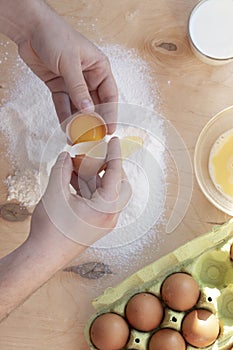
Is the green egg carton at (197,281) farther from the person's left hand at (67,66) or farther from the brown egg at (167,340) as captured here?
the person's left hand at (67,66)

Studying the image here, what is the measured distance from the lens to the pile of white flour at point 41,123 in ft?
3.79

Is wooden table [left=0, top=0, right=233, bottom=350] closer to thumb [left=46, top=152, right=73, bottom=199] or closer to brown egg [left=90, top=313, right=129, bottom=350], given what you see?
brown egg [left=90, top=313, right=129, bottom=350]

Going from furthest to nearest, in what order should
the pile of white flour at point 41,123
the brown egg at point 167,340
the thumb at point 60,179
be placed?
the pile of white flour at point 41,123 → the brown egg at point 167,340 → the thumb at point 60,179

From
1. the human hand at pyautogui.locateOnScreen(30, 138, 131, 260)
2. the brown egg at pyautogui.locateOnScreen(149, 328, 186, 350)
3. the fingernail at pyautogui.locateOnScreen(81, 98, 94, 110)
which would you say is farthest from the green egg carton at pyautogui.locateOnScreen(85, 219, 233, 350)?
the fingernail at pyautogui.locateOnScreen(81, 98, 94, 110)

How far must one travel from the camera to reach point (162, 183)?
45.4 inches

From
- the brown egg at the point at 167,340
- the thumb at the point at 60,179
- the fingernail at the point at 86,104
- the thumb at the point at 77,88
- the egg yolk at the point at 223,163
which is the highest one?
the thumb at the point at 77,88

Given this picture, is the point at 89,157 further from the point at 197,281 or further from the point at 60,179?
the point at 197,281

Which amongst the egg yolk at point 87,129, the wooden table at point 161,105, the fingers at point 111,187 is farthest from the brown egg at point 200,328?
the egg yolk at point 87,129

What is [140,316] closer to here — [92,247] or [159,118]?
[92,247]

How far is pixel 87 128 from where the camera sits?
1.03m

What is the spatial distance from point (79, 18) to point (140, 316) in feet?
1.92

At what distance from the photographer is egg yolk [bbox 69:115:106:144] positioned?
102 centimetres

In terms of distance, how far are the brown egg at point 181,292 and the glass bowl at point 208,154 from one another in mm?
162

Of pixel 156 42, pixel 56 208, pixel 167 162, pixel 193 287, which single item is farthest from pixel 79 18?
pixel 193 287
